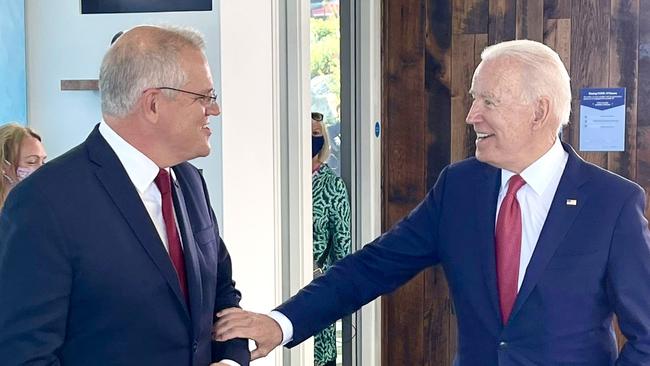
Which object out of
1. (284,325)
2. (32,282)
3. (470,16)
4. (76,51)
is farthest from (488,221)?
(470,16)

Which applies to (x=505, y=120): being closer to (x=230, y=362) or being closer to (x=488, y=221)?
(x=488, y=221)

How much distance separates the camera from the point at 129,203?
1721mm

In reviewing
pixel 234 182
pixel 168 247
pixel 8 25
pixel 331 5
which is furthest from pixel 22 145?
pixel 331 5

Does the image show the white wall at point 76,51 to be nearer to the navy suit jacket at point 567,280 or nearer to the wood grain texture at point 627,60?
the navy suit jacket at point 567,280

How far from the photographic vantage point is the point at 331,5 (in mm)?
4480

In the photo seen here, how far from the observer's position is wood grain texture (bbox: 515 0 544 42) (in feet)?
15.2

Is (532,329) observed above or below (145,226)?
below

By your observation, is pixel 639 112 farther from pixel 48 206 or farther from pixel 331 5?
pixel 48 206

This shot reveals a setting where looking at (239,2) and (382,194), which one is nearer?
(239,2)

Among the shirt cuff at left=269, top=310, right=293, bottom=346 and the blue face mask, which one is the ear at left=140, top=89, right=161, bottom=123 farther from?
the blue face mask

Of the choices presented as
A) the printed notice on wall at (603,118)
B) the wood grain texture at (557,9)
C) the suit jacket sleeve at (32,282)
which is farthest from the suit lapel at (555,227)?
the wood grain texture at (557,9)

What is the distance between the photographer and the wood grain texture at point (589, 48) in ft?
15.0

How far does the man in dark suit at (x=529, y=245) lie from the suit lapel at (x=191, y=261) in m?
0.24

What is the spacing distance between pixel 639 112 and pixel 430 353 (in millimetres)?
1683
